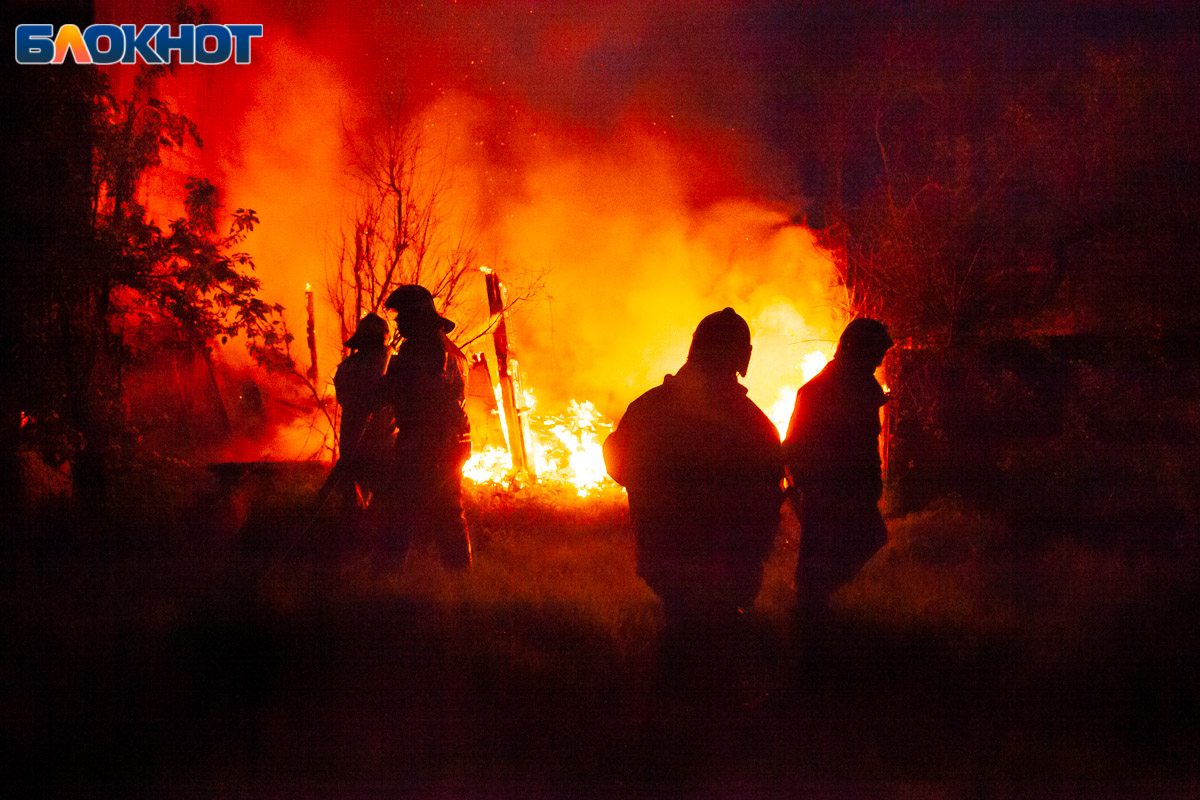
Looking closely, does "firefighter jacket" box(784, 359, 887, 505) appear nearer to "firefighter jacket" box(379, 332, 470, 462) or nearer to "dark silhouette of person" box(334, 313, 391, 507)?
"firefighter jacket" box(379, 332, 470, 462)

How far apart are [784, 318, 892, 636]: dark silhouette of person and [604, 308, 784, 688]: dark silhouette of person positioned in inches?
21.5

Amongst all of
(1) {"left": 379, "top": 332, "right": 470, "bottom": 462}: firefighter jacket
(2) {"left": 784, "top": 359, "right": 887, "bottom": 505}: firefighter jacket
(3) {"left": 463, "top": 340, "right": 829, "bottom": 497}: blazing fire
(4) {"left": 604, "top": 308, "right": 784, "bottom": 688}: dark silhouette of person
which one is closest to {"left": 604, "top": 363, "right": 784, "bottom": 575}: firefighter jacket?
(4) {"left": 604, "top": 308, "right": 784, "bottom": 688}: dark silhouette of person

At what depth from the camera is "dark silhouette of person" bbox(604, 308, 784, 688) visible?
13.8ft

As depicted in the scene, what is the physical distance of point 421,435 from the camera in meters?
5.93

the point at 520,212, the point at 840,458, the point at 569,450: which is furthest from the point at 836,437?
the point at 520,212

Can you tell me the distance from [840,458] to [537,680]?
201 cm

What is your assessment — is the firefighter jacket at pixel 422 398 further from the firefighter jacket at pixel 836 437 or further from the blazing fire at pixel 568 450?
the blazing fire at pixel 568 450

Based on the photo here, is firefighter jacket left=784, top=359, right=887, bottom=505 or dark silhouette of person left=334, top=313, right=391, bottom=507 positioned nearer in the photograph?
firefighter jacket left=784, top=359, right=887, bottom=505

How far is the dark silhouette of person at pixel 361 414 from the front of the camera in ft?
20.0

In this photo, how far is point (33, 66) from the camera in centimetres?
674

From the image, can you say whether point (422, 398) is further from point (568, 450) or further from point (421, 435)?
point (568, 450)

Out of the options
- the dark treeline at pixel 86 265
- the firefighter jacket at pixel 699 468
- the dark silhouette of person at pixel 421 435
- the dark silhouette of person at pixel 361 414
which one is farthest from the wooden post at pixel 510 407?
the firefighter jacket at pixel 699 468

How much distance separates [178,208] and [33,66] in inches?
345

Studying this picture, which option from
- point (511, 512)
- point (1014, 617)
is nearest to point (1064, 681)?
point (1014, 617)
